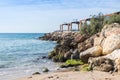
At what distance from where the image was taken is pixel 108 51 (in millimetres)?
21859

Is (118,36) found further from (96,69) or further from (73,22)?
(73,22)

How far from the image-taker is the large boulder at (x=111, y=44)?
21.6m

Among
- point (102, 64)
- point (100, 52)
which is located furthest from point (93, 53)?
point (102, 64)

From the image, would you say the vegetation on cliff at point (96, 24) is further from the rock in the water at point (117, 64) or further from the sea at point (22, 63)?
the rock in the water at point (117, 64)

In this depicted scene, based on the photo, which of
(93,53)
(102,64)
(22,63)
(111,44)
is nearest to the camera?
(102,64)

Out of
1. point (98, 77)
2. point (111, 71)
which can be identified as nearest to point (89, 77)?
point (98, 77)

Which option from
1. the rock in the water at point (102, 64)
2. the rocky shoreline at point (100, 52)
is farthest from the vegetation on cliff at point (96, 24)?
the rock in the water at point (102, 64)

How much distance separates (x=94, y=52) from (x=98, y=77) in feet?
23.3

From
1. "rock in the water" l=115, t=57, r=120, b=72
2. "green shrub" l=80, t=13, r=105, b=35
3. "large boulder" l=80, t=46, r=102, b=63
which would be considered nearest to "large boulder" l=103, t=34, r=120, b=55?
"large boulder" l=80, t=46, r=102, b=63

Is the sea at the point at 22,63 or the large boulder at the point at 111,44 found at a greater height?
the large boulder at the point at 111,44

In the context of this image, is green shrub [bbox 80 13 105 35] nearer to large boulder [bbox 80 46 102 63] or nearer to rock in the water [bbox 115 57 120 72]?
large boulder [bbox 80 46 102 63]

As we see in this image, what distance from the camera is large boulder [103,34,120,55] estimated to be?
21.6 metres

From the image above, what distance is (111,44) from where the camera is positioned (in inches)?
867

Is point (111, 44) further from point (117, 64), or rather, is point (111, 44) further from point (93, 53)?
point (117, 64)
